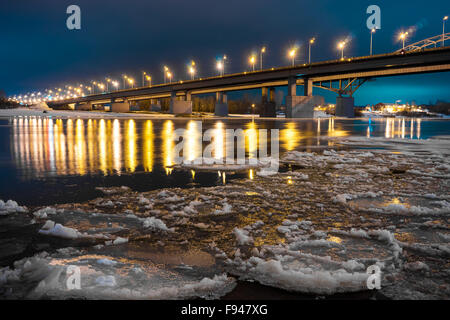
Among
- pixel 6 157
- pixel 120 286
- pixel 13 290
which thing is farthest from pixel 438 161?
pixel 6 157

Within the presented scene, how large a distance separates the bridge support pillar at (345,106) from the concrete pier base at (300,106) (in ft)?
68.0

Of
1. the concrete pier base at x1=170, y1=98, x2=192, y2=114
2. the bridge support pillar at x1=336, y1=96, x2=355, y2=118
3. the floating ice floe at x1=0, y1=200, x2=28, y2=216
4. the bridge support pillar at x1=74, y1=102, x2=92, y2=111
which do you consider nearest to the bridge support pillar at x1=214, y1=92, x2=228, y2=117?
the concrete pier base at x1=170, y1=98, x2=192, y2=114

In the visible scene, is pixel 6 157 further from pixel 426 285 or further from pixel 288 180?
pixel 426 285

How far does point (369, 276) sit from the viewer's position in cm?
363

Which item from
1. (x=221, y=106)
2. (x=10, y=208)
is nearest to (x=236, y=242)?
(x=10, y=208)

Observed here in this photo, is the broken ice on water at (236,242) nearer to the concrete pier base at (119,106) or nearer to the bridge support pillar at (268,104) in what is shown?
the bridge support pillar at (268,104)

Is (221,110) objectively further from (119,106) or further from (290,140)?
(290,140)

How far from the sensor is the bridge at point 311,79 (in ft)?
208

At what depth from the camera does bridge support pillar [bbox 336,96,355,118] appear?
10127 centimetres

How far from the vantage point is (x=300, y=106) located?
272ft

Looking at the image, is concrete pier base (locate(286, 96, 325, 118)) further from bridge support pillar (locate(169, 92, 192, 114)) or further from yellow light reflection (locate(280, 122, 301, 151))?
yellow light reflection (locate(280, 122, 301, 151))

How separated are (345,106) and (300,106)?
27311 millimetres

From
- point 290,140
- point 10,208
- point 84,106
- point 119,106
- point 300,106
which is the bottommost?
point 10,208
